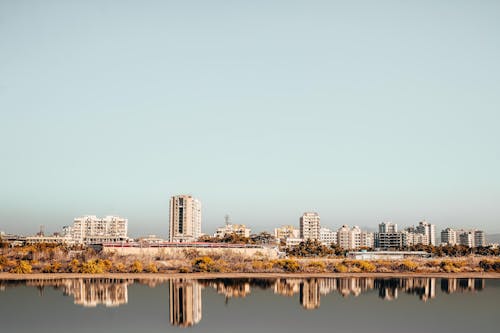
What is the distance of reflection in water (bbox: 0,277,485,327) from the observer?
5303cm

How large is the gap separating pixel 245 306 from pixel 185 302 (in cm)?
551

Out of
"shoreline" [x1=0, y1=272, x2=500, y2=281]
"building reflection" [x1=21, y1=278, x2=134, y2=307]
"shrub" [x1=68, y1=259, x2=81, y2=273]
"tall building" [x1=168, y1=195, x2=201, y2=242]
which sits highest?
"tall building" [x1=168, y1=195, x2=201, y2=242]

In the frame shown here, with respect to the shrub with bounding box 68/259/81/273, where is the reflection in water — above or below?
below

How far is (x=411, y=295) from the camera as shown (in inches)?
2362

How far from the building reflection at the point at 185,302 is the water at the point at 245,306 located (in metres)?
0.08

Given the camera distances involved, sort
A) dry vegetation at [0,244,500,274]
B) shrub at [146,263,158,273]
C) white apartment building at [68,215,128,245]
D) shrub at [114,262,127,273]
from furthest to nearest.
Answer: white apartment building at [68,215,128,245] < shrub at [146,263,158,273] < shrub at [114,262,127,273] < dry vegetation at [0,244,500,274]

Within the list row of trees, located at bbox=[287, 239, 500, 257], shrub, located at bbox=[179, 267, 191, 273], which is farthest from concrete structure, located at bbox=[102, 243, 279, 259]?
shrub, located at bbox=[179, 267, 191, 273]

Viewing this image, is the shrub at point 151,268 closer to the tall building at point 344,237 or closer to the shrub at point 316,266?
the shrub at point 316,266

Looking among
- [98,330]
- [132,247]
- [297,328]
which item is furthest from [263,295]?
[132,247]

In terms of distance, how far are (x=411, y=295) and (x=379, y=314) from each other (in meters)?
13.5

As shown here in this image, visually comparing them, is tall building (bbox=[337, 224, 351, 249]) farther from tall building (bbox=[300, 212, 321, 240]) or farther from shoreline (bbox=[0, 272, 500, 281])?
shoreline (bbox=[0, 272, 500, 281])

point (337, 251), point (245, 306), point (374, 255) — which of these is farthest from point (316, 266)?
point (245, 306)

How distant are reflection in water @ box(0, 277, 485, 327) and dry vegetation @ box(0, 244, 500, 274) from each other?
983 cm

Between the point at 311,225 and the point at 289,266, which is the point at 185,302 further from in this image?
the point at 311,225
